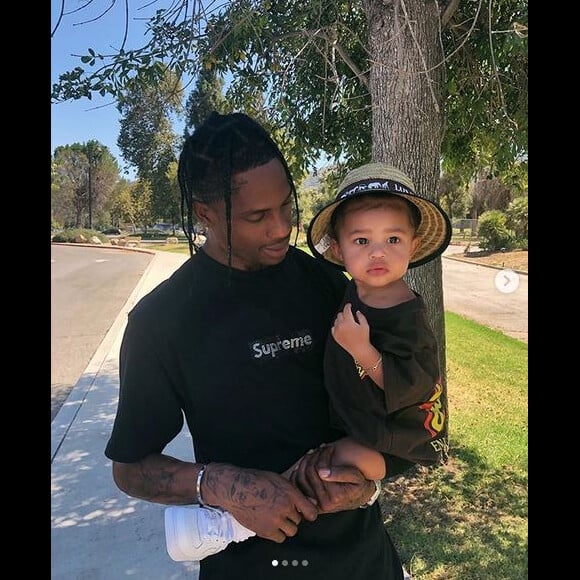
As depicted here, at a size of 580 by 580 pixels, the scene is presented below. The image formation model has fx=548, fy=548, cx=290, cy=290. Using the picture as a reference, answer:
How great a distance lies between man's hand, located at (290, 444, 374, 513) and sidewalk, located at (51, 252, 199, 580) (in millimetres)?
2282

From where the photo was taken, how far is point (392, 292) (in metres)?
1.33

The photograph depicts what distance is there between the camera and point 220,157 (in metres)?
1.35

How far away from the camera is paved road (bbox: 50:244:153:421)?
6.97 m

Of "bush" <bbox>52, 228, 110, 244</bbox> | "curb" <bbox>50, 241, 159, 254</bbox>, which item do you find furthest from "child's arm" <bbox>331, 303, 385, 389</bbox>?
"bush" <bbox>52, 228, 110, 244</bbox>

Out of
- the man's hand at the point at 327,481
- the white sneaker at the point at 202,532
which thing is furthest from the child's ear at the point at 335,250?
the white sneaker at the point at 202,532

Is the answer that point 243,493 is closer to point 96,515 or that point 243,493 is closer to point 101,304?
point 96,515

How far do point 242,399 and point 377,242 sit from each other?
1.63 feet

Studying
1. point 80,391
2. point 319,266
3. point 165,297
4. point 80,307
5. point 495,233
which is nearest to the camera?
point 165,297

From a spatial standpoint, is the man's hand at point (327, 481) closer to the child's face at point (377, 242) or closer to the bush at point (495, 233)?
the child's face at point (377, 242)

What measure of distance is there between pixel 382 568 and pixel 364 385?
529mm

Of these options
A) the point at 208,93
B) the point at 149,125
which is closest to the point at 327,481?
the point at 149,125

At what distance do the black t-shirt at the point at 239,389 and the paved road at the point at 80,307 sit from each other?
71cm
